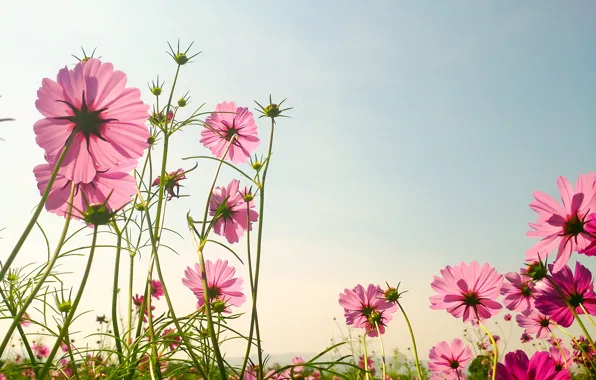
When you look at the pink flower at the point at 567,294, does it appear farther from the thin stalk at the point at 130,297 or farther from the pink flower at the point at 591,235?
the thin stalk at the point at 130,297

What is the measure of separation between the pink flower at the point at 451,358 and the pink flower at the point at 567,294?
25.7 inches

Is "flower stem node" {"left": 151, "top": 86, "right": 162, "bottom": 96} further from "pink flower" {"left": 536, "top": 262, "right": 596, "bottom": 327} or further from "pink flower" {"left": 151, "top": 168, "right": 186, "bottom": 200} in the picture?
"pink flower" {"left": 536, "top": 262, "right": 596, "bottom": 327}

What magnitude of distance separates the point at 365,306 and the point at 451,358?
1.25ft

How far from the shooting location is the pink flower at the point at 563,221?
0.93 metres

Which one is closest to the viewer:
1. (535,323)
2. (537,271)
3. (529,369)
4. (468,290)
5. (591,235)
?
(529,369)

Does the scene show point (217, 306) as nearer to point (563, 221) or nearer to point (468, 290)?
point (468, 290)

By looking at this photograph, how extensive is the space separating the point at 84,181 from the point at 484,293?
1.03 metres

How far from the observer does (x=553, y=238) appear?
3.33 feet

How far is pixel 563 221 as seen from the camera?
98cm

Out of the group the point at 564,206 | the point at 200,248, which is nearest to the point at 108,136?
the point at 200,248

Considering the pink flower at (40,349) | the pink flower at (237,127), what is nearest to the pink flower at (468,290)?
the pink flower at (237,127)

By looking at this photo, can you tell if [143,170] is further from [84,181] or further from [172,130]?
[84,181]

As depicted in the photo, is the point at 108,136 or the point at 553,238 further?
the point at 553,238

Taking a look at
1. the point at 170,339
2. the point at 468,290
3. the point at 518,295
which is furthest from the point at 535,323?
the point at 170,339
